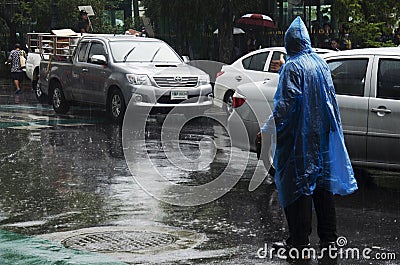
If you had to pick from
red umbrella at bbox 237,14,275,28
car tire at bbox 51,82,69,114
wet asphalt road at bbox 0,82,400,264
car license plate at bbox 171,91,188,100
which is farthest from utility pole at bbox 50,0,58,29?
wet asphalt road at bbox 0,82,400,264

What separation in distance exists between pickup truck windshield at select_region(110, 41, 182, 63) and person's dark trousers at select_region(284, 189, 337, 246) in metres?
11.6

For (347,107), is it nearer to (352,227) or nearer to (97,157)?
(352,227)

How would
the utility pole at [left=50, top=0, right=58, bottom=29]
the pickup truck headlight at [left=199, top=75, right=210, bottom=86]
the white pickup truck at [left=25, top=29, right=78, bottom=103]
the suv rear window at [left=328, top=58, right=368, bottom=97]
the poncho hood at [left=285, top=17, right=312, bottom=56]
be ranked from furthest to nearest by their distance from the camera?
the utility pole at [left=50, top=0, right=58, bottom=29], the white pickup truck at [left=25, top=29, right=78, bottom=103], the pickup truck headlight at [left=199, top=75, right=210, bottom=86], the suv rear window at [left=328, top=58, right=368, bottom=97], the poncho hood at [left=285, top=17, right=312, bottom=56]

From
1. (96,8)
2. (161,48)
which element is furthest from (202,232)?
(96,8)

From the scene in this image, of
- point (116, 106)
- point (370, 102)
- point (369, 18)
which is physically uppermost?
point (369, 18)

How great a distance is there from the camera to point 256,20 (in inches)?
1145

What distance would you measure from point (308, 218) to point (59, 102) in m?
13.7

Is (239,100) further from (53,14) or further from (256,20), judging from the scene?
(53,14)

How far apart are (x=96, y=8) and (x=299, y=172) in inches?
1195

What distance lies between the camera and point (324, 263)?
23.1 feet

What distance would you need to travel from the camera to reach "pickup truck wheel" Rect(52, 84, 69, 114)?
20.2 meters

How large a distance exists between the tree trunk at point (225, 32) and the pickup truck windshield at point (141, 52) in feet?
29.4

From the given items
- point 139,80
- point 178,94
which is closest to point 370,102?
point 178,94

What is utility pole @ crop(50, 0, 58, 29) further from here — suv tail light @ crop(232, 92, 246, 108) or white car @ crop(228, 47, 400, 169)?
white car @ crop(228, 47, 400, 169)
